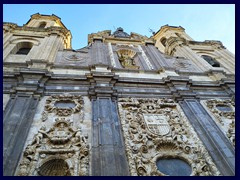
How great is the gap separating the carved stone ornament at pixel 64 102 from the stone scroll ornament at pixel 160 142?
5.89 feet

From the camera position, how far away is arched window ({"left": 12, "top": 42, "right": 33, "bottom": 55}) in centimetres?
1399

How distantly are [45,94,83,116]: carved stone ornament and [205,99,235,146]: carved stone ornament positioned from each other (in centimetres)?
597

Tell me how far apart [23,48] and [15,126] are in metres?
8.69

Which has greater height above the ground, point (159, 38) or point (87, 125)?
point (159, 38)

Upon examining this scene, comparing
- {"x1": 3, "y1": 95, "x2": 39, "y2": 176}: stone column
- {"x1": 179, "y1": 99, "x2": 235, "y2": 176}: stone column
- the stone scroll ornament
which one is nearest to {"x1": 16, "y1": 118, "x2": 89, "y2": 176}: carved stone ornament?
{"x1": 3, "y1": 95, "x2": 39, "y2": 176}: stone column

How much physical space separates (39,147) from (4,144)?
1019 millimetres

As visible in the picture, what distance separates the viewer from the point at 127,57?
15.6 m

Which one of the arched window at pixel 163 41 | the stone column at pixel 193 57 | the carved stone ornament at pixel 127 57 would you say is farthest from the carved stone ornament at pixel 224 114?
the arched window at pixel 163 41

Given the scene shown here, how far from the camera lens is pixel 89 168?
6.65 metres

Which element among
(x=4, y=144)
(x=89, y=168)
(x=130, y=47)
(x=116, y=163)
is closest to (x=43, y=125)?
(x=4, y=144)

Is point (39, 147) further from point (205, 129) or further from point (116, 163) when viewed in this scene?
point (205, 129)

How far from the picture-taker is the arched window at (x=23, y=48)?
45.9ft

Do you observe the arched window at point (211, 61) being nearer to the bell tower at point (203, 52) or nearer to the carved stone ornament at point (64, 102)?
the bell tower at point (203, 52)

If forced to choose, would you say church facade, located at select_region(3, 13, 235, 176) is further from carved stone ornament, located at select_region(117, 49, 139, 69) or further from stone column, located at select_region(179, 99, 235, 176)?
carved stone ornament, located at select_region(117, 49, 139, 69)
